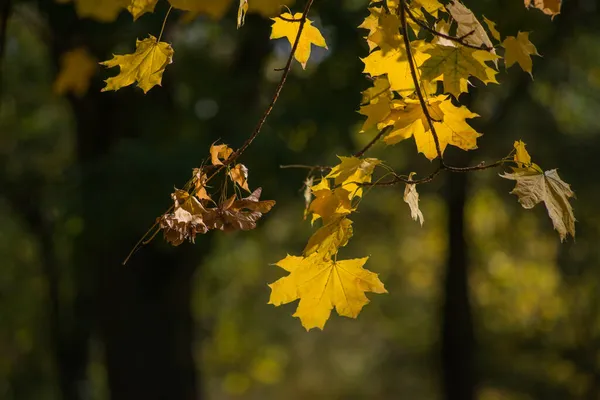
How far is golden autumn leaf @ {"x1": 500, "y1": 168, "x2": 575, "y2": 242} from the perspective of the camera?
1.33 meters

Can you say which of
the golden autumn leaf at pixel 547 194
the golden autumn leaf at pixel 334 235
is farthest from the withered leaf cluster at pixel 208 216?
the golden autumn leaf at pixel 547 194

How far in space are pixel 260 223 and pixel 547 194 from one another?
462 cm

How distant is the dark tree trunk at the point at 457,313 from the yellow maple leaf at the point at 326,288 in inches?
273

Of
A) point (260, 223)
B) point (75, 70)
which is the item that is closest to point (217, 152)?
point (75, 70)

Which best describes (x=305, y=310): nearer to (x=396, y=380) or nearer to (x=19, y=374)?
(x=19, y=374)

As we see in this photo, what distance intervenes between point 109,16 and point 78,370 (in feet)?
29.9

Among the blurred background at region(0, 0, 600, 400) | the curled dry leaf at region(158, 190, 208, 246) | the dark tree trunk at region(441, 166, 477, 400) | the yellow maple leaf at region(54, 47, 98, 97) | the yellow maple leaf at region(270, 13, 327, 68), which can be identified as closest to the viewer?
the curled dry leaf at region(158, 190, 208, 246)

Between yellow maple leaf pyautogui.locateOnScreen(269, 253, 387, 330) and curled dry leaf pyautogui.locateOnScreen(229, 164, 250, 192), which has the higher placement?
curled dry leaf pyautogui.locateOnScreen(229, 164, 250, 192)

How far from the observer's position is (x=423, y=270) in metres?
16.8

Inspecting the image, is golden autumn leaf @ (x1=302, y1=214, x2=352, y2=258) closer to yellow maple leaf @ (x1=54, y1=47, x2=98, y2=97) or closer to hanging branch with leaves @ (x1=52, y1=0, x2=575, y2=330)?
hanging branch with leaves @ (x1=52, y1=0, x2=575, y2=330)

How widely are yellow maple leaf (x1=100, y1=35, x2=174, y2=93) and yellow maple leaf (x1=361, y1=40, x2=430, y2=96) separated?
373mm

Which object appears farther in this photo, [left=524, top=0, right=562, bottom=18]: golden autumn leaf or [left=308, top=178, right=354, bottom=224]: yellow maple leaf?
[left=308, top=178, right=354, bottom=224]: yellow maple leaf

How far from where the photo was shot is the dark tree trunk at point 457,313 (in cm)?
862

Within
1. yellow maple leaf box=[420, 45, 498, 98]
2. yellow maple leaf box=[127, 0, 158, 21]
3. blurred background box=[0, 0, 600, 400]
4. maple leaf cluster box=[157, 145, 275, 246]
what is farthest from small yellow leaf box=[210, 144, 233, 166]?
blurred background box=[0, 0, 600, 400]
